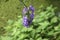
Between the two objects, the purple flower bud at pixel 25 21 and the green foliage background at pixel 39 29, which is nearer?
the purple flower bud at pixel 25 21

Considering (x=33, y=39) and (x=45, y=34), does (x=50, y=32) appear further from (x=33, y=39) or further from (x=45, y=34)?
(x=33, y=39)

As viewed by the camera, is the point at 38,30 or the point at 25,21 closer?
the point at 25,21

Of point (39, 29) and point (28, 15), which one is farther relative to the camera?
point (39, 29)

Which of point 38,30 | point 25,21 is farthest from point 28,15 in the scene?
point 38,30

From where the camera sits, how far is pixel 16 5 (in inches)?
166

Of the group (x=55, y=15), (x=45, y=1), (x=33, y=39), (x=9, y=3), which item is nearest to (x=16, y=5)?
(x=9, y=3)

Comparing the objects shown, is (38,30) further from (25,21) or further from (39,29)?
(25,21)

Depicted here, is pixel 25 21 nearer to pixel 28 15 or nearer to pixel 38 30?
pixel 28 15

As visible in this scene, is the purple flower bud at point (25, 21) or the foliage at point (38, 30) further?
the foliage at point (38, 30)

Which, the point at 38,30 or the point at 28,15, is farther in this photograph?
the point at 38,30

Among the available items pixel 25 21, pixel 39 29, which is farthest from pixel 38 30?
pixel 25 21

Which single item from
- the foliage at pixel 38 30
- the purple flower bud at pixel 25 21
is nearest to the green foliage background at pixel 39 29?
the foliage at pixel 38 30

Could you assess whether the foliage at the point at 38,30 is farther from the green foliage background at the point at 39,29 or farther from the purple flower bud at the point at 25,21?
the purple flower bud at the point at 25,21

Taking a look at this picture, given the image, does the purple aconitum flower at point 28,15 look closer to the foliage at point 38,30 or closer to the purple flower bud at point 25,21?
the purple flower bud at point 25,21
